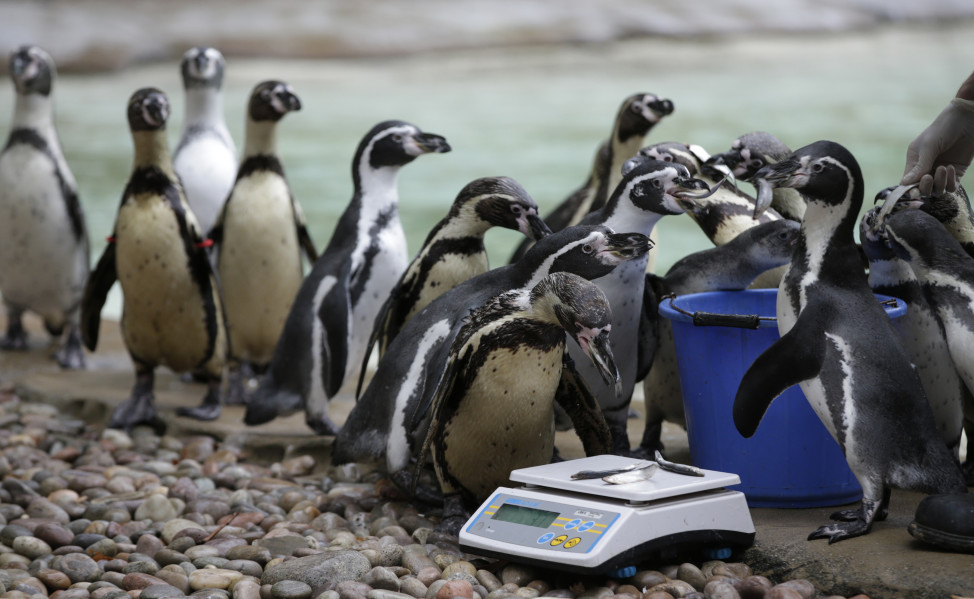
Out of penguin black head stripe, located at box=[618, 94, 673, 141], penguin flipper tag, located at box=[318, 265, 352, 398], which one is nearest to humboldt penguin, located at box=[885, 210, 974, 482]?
penguin black head stripe, located at box=[618, 94, 673, 141]

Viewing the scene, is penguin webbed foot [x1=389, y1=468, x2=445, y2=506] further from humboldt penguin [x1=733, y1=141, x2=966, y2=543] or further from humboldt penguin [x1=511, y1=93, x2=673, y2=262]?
humboldt penguin [x1=511, y1=93, x2=673, y2=262]

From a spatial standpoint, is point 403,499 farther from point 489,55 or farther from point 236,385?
point 489,55

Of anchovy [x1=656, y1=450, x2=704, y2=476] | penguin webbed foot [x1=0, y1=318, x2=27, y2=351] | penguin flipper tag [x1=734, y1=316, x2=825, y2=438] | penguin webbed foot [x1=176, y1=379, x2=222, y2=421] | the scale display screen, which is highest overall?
penguin flipper tag [x1=734, y1=316, x2=825, y2=438]

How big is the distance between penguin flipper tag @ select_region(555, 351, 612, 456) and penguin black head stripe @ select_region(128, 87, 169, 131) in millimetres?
1641

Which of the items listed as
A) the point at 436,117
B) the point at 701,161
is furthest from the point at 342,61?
the point at 701,161

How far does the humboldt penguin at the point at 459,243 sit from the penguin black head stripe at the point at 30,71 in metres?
2.06

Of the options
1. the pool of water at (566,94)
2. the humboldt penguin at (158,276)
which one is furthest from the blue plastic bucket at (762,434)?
the pool of water at (566,94)

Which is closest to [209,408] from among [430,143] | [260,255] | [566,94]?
[260,255]

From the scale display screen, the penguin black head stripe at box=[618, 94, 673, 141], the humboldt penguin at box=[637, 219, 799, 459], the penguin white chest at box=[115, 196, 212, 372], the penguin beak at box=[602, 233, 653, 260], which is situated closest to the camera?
the scale display screen

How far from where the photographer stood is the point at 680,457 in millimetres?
2717

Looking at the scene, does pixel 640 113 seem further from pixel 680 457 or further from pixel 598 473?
pixel 598 473

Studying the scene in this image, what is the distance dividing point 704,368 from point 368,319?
3.89 feet

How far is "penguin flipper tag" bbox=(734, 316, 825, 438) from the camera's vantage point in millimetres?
1952

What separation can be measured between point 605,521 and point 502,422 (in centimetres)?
39
